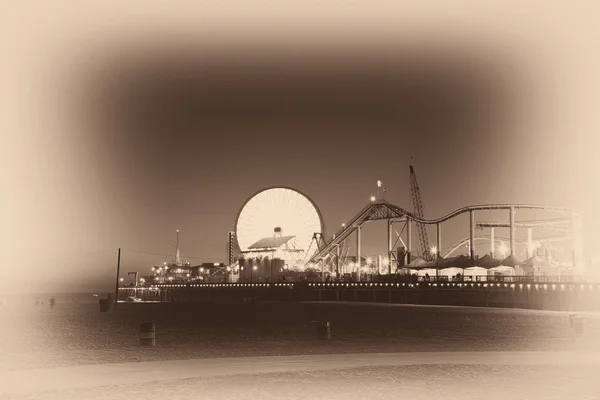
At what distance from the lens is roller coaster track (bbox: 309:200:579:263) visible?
90312mm

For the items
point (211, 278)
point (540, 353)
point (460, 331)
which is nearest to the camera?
point (540, 353)

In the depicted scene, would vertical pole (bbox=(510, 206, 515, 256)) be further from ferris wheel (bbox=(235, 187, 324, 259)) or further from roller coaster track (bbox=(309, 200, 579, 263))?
ferris wheel (bbox=(235, 187, 324, 259))

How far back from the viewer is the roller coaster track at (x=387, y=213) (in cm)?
9031

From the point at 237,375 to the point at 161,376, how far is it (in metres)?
1.67

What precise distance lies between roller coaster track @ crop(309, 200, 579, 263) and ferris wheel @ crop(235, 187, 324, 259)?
14122 millimetres

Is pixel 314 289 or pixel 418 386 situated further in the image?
pixel 314 289

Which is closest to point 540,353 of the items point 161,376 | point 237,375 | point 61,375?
point 237,375

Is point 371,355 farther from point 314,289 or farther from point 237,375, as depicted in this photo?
point 314,289

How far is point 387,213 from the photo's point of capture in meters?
113

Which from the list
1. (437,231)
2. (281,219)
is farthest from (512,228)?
(281,219)

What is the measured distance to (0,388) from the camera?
14.1m

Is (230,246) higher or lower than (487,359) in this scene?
higher

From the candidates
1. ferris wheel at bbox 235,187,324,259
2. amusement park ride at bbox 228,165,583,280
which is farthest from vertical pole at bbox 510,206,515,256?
ferris wheel at bbox 235,187,324,259

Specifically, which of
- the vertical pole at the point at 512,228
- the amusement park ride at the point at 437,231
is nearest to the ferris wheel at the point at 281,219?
the amusement park ride at the point at 437,231
